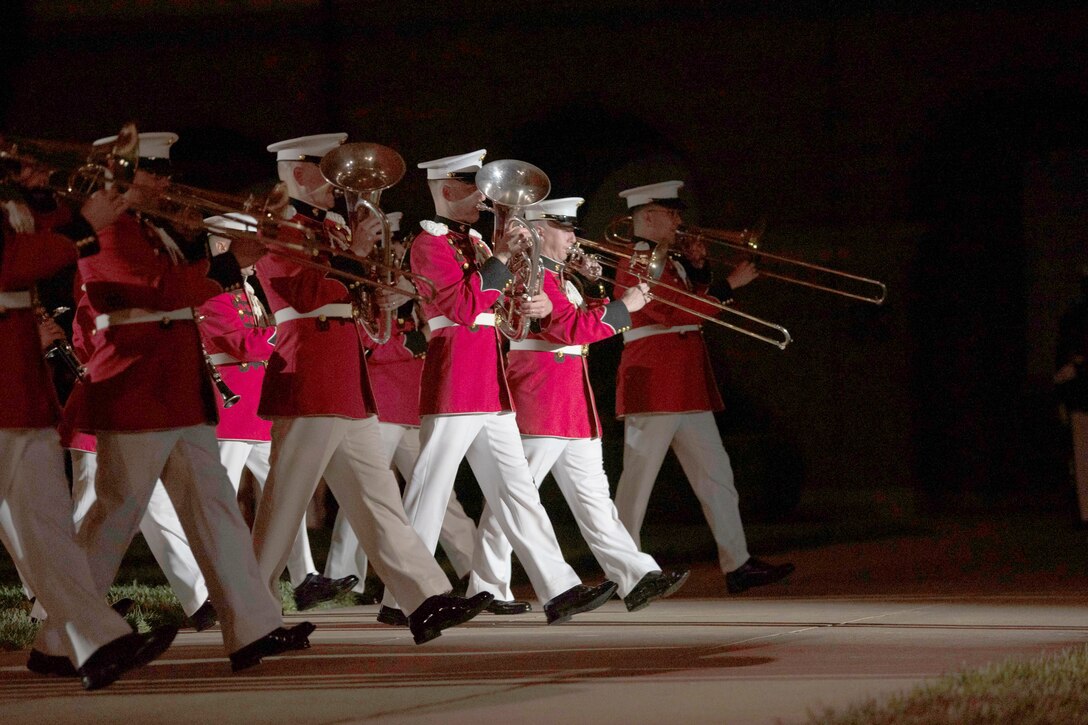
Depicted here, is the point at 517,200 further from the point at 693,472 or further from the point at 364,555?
the point at 364,555

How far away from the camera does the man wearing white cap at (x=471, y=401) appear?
7.57m

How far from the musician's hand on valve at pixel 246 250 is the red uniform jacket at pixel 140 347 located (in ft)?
0.48

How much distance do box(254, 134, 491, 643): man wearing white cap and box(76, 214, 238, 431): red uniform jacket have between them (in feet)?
2.04

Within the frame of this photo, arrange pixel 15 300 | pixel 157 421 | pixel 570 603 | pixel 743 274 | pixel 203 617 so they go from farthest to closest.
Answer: pixel 743 274 < pixel 203 617 < pixel 570 603 < pixel 157 421 < pixel 15 300

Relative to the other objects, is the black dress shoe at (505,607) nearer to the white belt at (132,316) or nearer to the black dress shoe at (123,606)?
the black dress shoe at (123,606)

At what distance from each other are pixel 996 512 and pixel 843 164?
3.08 metres

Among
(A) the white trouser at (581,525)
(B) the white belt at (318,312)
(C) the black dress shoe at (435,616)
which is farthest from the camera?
(A) the white trouser at (581,525)

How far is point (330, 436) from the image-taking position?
6.91 meters

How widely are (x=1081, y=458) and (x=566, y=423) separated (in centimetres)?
577

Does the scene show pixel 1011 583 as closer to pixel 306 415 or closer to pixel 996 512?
pixel 306 415

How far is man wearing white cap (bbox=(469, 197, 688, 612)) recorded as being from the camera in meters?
7.99

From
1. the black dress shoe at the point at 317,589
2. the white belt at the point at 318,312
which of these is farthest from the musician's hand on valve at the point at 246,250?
the black dress shoe at the point at 317,589

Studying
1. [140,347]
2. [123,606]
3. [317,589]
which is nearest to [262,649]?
[140,347]

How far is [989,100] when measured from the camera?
1492 centimetres
